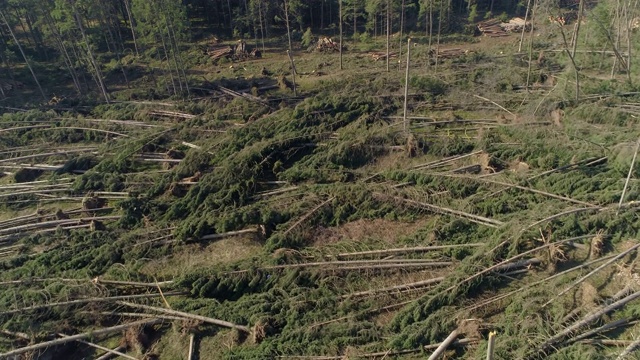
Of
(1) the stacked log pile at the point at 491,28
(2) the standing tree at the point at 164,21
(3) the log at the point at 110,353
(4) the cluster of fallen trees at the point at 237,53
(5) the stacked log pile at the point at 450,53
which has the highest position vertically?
(2) the standing tree at the point at 164,21

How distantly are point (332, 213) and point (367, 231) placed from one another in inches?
56.6

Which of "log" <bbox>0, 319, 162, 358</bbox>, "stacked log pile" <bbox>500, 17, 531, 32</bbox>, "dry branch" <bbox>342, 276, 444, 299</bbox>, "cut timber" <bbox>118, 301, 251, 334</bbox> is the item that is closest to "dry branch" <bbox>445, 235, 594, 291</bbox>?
"dry branch" <bbox>342, 276, 444, 299</bbox>

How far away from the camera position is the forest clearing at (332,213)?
1041 cm

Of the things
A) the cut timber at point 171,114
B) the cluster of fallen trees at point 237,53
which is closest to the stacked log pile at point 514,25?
the cluster of fallen trees at point 237,53

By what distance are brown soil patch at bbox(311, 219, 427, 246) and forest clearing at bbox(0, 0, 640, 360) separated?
60mm

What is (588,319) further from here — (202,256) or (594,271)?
Answer: (202,256)

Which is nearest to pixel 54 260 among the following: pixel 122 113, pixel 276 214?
pixel 276 214

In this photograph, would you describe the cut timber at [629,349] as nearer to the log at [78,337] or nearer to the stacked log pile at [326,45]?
the log at [78,337]

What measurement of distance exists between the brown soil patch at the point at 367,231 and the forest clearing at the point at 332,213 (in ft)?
0.20

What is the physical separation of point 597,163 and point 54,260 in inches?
751

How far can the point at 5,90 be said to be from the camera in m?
27.4

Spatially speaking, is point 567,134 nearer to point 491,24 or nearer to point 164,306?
point 164,306

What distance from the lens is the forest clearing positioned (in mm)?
10414

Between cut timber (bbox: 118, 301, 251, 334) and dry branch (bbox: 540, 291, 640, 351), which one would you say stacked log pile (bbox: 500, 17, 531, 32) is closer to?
dry branch (bbox: 540, 291, 640, 351)
